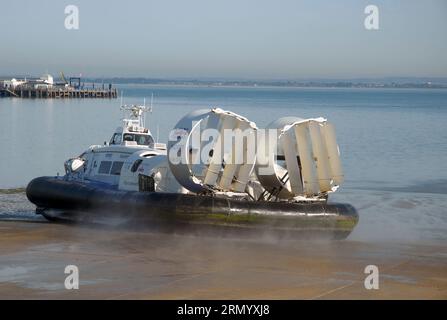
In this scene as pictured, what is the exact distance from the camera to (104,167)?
21.3 metres

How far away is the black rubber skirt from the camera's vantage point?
57.5 ft

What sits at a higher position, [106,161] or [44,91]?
[106,161]

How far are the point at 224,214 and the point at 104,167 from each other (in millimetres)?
4755

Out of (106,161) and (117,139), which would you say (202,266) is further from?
(117,139)

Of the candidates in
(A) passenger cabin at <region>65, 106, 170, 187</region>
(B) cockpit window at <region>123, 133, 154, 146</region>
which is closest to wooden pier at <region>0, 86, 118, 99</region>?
(B) cockpit window at <region>123, 133, 154, 146</region>

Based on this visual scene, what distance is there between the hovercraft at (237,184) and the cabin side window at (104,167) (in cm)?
146

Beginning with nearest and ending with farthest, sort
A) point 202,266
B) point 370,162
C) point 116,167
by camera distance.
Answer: point 202,266 → point 116,167 → point 370,162

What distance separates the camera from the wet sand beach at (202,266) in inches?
495

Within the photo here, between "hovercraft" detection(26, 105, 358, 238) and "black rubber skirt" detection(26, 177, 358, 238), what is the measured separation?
0.02 m

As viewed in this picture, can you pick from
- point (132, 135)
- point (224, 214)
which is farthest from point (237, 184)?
point (132, 135)

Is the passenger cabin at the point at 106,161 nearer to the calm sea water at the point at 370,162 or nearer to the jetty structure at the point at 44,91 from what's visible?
the calm sea water at the point at 370,162
